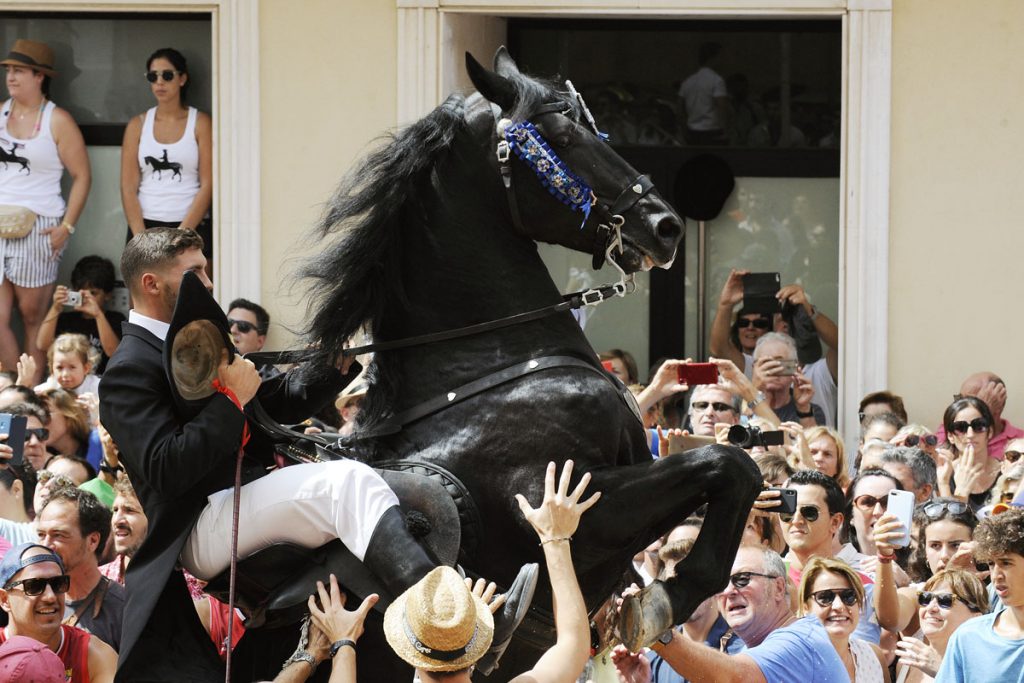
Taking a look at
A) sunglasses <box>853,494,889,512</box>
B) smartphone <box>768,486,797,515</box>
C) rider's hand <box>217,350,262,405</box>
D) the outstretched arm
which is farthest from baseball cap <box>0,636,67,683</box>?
sunglasses <box>853,494,889,512</box>

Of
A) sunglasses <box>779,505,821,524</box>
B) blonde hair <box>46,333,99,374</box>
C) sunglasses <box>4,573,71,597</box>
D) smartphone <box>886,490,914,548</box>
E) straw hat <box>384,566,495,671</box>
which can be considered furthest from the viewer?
blonde hair <box>46,333,99,374</box>

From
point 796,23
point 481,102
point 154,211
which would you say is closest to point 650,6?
point 796,23

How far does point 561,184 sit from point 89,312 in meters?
7.14

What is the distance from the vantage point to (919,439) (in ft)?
35.1

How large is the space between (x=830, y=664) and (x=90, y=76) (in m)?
8.80

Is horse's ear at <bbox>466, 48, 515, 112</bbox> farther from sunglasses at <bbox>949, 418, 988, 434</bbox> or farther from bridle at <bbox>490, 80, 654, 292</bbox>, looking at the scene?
sunglasses at <bbox>949, 418, 988, 434</bbox>

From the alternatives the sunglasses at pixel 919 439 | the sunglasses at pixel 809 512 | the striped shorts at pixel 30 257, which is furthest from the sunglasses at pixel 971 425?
the striped shorts at pixel 30 257

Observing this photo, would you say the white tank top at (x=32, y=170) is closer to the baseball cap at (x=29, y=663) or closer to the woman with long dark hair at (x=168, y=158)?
the woman with long dark hair at (x=168, y=158)

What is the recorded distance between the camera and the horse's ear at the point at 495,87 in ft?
21.9

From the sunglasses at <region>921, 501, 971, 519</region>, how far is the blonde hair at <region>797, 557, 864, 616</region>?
1058 mm

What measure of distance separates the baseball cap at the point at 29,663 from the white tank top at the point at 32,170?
7.25 metres

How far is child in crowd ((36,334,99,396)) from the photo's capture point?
1173cm

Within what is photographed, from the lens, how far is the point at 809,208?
14414 millimetres

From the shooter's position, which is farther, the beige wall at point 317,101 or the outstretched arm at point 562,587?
the beige wall at point 317,101
